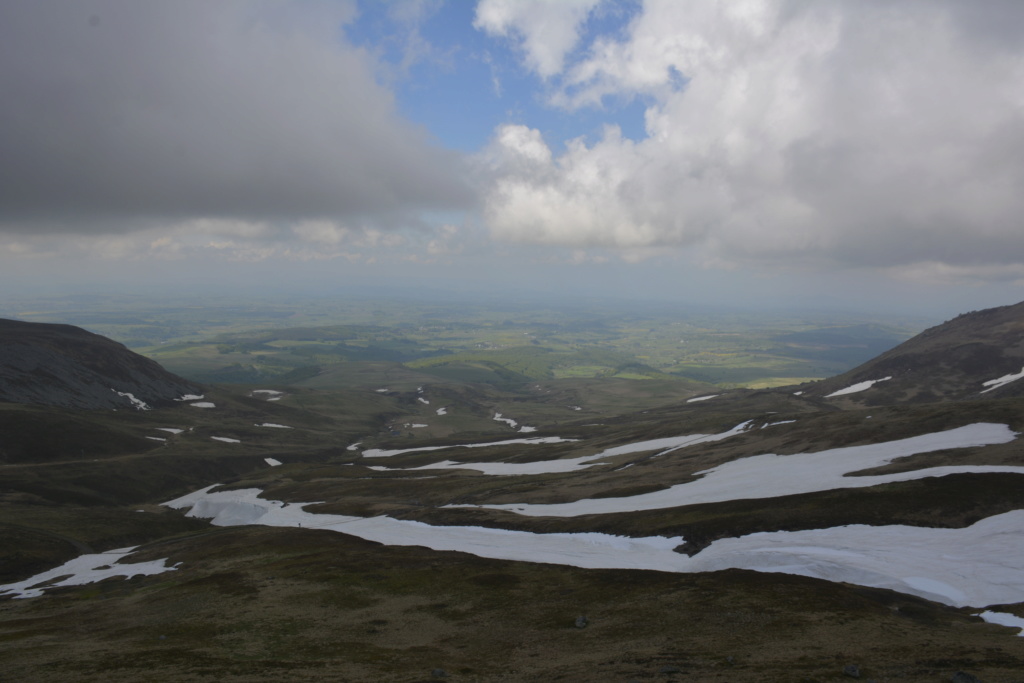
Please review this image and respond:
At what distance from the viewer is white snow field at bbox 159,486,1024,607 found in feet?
111

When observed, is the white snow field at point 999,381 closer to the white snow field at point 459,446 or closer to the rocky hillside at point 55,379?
the white snow field at point 459,446

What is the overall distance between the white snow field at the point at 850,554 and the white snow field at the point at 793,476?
9136 mm

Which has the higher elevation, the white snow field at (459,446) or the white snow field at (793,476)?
the white snow field at (793,476)

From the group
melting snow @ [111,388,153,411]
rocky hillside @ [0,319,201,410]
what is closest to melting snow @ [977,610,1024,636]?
rocky hillside @ [0,319,201,410]

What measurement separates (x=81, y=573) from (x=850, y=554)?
80457 mm

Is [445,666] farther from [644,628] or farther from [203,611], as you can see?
[203,611]

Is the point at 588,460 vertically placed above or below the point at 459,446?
above

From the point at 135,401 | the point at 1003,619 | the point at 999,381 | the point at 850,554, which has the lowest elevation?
the point at 135,401

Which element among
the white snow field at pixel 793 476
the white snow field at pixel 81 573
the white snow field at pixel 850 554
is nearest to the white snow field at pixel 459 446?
the white snow field at pixel 793 476

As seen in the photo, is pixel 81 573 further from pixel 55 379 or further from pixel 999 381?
pixel 999 381

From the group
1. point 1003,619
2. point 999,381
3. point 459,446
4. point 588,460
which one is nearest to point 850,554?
point 1003,619

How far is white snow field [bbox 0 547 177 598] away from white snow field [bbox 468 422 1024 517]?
42455mm

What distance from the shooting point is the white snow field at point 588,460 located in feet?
340

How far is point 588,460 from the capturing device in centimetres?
10594
